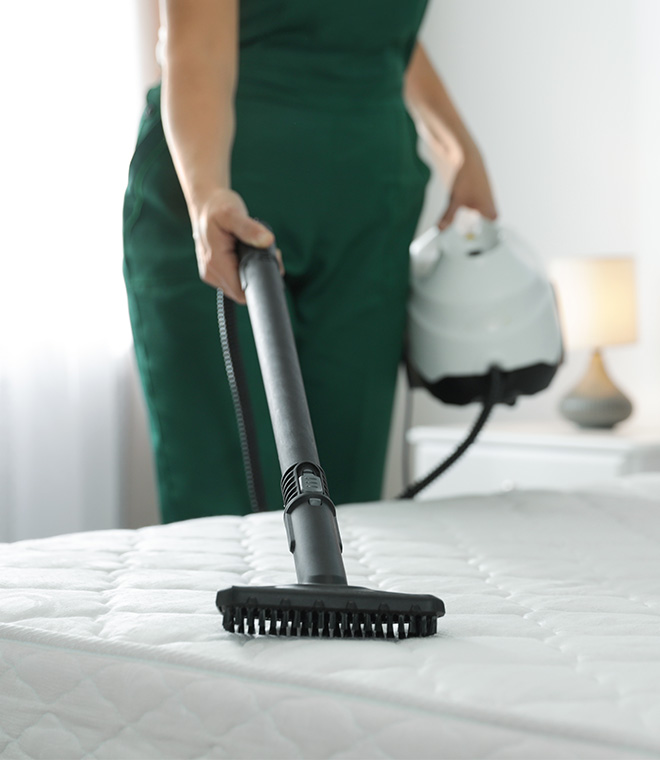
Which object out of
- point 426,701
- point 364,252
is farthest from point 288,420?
point 364,252

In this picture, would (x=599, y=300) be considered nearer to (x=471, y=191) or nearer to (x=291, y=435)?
(x=471, y=191)

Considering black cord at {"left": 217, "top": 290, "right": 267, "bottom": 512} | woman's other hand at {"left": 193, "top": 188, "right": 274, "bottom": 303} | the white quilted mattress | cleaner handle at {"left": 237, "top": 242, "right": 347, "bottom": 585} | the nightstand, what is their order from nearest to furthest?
the white quilted mattress, cleaner handle at {"left": 237, "top": 242, "right": 347, "bottom": 585}, woman's other hand at {"left": 193, "top": 188, "right": 274, "bottom": 303}, black cord at {"left": 217, "top": 290, "right": 267, "bottom": 512}, the nightstand

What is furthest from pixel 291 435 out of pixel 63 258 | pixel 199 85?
pixel 63 258

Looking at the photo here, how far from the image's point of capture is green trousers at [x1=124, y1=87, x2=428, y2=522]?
47.8 inches

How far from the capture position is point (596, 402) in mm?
2373

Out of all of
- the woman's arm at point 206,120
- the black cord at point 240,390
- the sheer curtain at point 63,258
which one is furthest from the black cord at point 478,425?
the sheer curtain at point 63,258

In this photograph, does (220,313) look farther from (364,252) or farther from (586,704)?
(586,704)

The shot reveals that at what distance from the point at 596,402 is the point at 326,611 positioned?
1.93 metres

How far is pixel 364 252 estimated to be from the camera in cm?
131

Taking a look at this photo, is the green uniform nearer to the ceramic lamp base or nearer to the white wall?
the ceramic lamp base

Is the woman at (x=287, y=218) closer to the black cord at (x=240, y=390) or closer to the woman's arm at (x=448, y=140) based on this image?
the black cord at (x=240, y=390)

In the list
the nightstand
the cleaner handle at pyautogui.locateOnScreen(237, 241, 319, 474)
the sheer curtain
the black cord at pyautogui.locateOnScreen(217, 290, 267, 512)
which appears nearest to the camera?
the cleaner handle at pyautogui.locateOnScreen(237, 241, 319, 474)

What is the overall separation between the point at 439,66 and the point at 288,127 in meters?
2.15

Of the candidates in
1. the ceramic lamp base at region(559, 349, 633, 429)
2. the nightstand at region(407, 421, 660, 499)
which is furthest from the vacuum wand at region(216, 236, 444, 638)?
the ceramic lamp base at region(559, 349, 633, 429)
